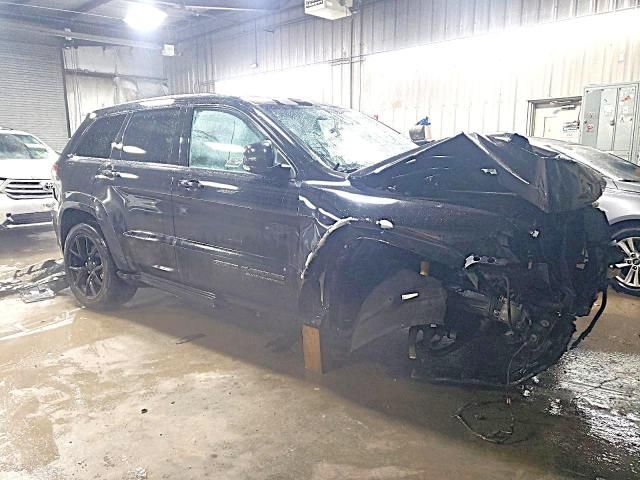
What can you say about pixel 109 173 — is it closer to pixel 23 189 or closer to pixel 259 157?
pixel 259 157

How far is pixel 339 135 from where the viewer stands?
130 inches

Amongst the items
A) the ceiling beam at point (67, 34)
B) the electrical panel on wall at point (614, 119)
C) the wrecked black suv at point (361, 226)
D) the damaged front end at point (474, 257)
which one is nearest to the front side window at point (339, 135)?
the wrecked black suv at point (361, 226)

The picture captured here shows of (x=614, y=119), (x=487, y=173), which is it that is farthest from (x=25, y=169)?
(x=614, y=119)

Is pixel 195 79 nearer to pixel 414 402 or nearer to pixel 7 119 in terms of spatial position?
pixel 7 119

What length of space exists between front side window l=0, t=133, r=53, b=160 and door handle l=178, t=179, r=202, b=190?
5.89 meters

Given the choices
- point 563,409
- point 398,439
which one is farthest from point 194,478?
point 563,409

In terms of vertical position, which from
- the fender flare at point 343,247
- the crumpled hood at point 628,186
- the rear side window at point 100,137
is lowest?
the fender flare at point 343,247

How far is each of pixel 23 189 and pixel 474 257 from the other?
692 cm

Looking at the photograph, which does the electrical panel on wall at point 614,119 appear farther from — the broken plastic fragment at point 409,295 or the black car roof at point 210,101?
the broken plastic fragment at point 409,295

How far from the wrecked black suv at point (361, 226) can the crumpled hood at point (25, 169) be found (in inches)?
159

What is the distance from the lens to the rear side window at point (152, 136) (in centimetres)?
355

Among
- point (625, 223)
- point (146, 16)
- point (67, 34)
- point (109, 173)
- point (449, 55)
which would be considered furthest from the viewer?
point (67, 34)

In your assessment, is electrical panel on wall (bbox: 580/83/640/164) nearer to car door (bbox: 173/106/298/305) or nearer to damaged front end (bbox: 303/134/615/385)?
damaged front end (bbox: 303/134/615/385)

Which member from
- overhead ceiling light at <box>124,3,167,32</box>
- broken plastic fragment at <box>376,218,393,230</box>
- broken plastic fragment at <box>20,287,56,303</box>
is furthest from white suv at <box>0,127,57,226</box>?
broken plastic fragment at <box>376,218,393,230</box>
